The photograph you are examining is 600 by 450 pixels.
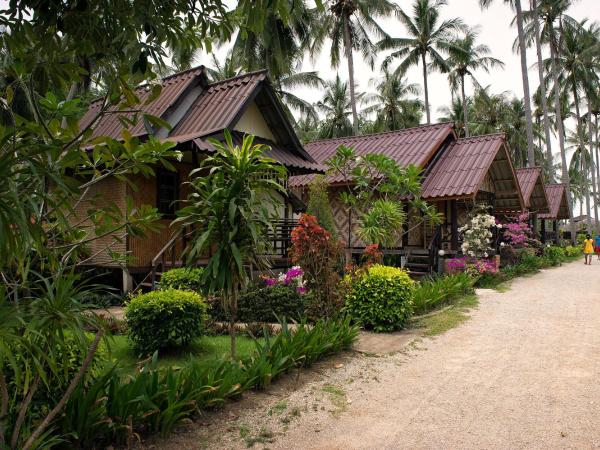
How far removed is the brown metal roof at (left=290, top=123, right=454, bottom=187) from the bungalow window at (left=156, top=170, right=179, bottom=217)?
600 cm

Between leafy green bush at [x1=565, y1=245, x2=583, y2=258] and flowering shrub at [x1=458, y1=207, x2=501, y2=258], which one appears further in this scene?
leafy green bush at [x1=565, y1=245, x2=583, y2=258]

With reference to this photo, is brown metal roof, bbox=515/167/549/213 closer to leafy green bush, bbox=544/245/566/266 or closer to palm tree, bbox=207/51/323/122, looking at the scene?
leafy green bush, bbox=544/245/566/266

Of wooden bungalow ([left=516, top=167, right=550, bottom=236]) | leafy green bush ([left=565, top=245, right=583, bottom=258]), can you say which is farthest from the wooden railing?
leafy green bush ([left=565, top=245, right=583, bottom=258])

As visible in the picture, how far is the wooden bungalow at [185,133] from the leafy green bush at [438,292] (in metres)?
3.34

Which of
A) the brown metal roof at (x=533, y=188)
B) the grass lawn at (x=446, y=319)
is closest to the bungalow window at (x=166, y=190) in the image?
the grass lawn at (x=446, y=319)

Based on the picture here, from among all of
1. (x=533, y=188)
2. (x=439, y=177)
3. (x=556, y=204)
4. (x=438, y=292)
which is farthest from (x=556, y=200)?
(x=438, y=292)

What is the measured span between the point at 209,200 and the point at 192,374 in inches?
77.6

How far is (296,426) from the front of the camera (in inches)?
159

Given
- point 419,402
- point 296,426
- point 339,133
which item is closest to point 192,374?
point 296,426

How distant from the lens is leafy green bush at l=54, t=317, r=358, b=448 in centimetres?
330

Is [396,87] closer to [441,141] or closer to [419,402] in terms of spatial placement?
[441,141]

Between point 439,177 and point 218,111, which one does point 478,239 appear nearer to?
point 439,177

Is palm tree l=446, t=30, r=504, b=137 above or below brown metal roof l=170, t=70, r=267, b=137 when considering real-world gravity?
above

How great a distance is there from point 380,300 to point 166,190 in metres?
6.63
